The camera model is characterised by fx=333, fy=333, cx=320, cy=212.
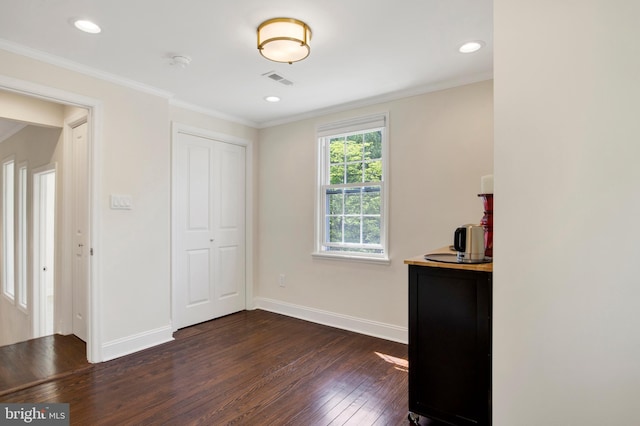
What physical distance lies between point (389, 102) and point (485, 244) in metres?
1.99

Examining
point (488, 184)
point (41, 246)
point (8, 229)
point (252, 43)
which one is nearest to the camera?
point (488, 184)

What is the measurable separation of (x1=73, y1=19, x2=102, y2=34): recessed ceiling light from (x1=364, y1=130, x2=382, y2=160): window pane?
2.45m

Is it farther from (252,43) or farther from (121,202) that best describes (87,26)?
(121,202)

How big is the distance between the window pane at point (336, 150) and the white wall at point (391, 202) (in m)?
0.20

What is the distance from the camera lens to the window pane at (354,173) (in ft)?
12.0

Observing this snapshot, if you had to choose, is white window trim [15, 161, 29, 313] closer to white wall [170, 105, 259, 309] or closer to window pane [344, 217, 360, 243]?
white wall [170, 105, 259, 309]

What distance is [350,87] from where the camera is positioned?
3154 millimetres

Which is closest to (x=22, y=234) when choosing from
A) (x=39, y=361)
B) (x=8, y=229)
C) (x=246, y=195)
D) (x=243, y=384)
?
(x=8, y=229)

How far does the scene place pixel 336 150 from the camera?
385cm

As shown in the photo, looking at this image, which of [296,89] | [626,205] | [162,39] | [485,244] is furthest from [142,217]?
[626,205]

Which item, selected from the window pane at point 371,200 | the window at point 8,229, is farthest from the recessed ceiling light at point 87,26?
the window at point 8,229

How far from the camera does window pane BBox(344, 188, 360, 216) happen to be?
3670 mm

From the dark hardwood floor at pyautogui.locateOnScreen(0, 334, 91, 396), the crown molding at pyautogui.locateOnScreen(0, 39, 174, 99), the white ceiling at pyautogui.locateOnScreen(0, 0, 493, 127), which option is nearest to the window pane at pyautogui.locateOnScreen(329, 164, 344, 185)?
the white ceiling at pyautogui.locateOnScreen(0, 0, 493, 127)

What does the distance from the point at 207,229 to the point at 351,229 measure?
1687mm
